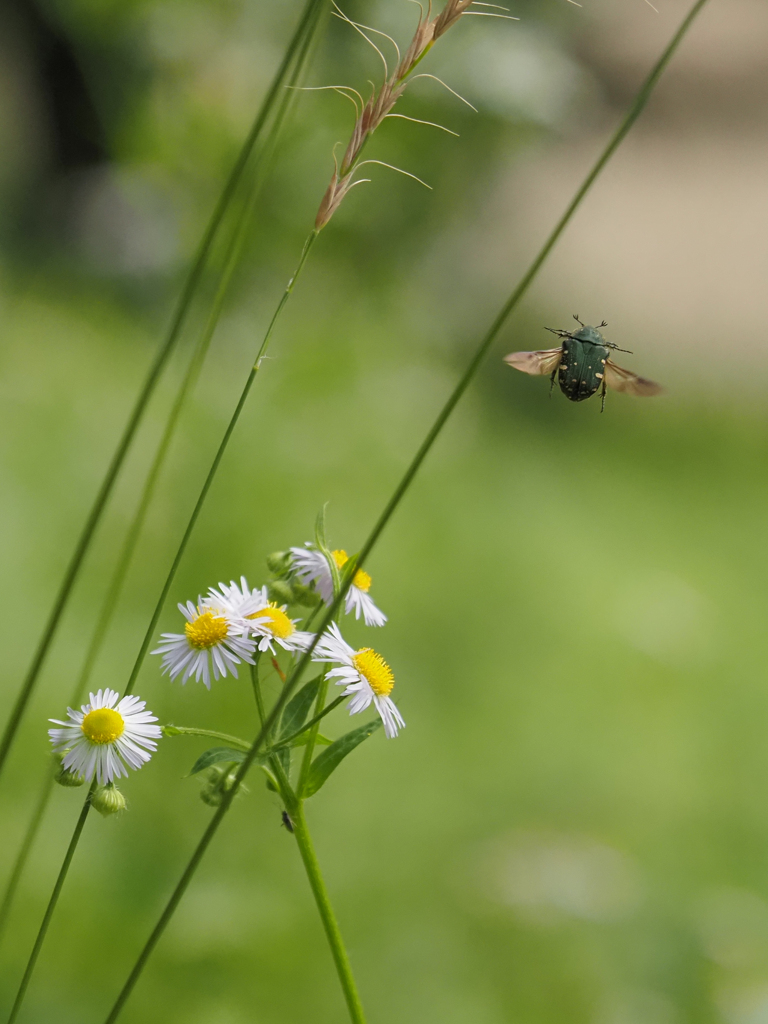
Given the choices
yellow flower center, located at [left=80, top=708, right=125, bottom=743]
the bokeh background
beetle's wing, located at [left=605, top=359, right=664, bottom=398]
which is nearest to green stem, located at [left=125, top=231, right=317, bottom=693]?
yellow flower center, located at [left=80, top=708, right=125, bottom=743]

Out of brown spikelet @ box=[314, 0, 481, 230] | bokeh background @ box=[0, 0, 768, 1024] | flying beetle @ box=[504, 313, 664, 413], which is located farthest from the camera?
bokeh background @ box=[0, 0, 768, 1024]

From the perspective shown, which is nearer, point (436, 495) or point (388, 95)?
point (388, 95)

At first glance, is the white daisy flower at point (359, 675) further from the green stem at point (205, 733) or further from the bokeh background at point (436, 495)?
the bokeh background at point (436, 495)

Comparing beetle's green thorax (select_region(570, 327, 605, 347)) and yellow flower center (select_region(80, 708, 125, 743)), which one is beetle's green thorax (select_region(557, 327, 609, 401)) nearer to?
beetle's green thorax (select_region(570, 327, 605, 347))

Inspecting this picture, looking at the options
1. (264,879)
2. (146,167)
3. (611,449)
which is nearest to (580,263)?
(611,449)

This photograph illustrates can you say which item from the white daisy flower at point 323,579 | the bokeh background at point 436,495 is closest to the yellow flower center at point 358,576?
the white daisy flower at point 323,579

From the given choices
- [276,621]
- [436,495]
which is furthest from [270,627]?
[436,495]

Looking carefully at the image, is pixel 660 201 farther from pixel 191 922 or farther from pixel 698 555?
pixel 191 922

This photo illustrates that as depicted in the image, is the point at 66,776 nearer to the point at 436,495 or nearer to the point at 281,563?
the point at 281,563
